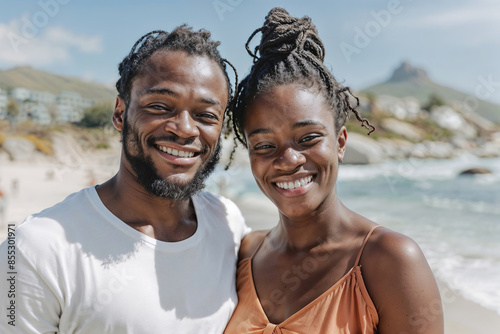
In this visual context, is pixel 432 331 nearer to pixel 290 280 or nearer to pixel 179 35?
pixel 290 280

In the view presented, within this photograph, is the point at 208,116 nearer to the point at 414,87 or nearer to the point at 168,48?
the point at 168,48

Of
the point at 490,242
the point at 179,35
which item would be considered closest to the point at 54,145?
the point at 490,242

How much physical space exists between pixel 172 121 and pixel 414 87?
118 meters

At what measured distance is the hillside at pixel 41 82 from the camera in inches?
1445

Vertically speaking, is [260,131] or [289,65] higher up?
[289,65]

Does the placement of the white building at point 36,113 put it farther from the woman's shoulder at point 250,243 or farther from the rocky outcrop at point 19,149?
the woman's shoulder at point 250,243

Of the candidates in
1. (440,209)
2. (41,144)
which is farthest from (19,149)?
(440,209)

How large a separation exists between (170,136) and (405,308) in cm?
146

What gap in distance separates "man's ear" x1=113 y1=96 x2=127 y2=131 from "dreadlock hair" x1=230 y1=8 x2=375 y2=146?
671 mm

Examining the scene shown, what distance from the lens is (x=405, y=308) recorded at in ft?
6.48

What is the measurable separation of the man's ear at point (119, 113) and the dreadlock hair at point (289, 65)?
67 cm

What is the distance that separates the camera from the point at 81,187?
824 inches

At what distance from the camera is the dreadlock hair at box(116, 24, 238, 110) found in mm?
2441

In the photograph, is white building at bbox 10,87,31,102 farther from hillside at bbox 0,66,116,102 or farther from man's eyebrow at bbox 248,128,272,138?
man's eyebrow at bbox 248,128,272,138
